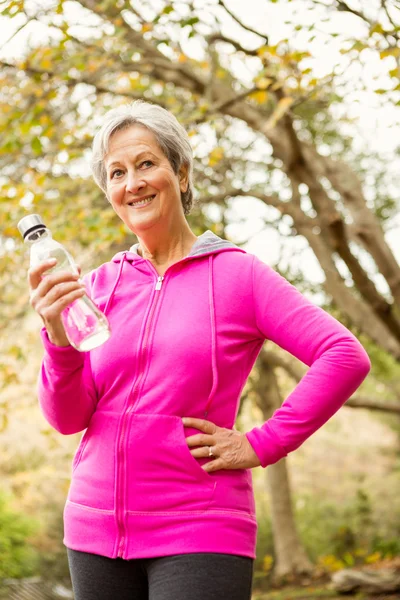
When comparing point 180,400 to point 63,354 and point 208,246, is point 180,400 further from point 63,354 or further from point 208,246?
point 208,246

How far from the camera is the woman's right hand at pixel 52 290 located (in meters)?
1.73

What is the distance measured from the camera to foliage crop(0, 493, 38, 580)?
36.8ft

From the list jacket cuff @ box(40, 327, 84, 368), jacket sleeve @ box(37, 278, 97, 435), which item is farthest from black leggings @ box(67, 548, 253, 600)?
jacket cuff @ box(40, 327, 84, 368)

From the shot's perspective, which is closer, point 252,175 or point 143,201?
point 143,201

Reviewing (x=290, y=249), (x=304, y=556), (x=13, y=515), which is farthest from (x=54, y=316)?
(x=13, y=515)

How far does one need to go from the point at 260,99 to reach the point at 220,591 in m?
4.46

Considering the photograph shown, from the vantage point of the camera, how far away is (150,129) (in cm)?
209

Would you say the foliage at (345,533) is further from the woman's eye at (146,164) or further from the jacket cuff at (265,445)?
the woman's eye at (146,164)

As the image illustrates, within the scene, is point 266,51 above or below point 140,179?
above

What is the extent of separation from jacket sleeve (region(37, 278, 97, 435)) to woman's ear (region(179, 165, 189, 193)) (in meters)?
0.58

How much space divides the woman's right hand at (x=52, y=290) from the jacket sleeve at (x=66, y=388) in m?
0.10

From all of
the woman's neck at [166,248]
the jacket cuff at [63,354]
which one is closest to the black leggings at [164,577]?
the jacket cuff at [63,354]

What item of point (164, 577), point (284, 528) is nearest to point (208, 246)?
point (164, 577)

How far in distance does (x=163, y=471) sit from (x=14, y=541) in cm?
1067
